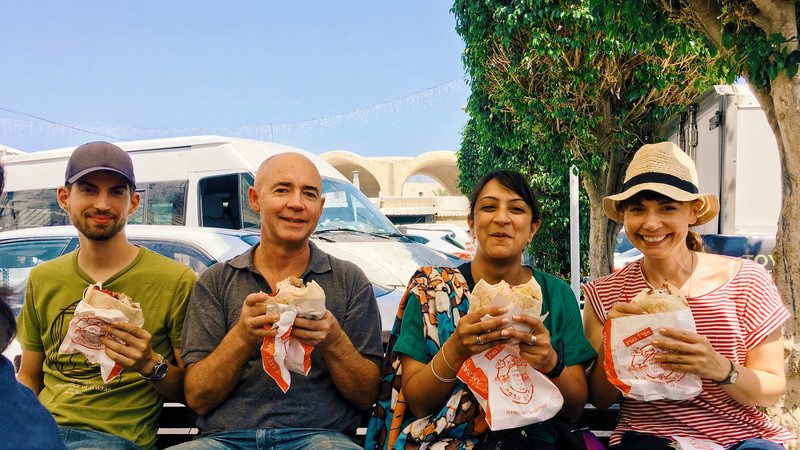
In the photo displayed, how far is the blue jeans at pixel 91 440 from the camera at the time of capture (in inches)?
98.0

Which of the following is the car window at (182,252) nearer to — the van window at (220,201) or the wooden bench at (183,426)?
the wooden bench at (183,426)

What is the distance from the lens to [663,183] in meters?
2.56

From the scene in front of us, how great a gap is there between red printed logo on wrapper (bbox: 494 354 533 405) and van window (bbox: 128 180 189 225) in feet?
21.3

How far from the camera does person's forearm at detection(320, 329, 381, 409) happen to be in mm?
2479

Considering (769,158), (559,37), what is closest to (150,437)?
(769,158)

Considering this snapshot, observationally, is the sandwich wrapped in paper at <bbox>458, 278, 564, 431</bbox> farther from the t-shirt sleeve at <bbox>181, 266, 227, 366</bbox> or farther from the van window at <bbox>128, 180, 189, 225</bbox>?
the van window at <bbox>128, 180, 189, 225</bbox>

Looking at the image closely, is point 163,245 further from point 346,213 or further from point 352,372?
point 352,372

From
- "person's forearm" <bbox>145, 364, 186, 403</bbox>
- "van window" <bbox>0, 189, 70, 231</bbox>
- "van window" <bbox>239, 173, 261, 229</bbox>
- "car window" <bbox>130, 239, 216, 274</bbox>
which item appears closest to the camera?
"person's forearm" <bbox>145, 364, 186, 403</bbox>

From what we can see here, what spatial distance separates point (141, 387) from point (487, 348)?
63.4 inches

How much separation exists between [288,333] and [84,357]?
1047 millimetres

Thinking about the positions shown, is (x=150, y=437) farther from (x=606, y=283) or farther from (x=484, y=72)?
(x=484, y=72)

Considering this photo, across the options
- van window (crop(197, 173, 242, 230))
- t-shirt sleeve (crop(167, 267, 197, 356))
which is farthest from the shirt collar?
van window (crop(197, 173, 242, 230))

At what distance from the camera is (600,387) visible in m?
2.51

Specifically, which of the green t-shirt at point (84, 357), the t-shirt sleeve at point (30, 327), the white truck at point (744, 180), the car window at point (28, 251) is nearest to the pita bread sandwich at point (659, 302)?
the green t-shirt at point (84, 357)
